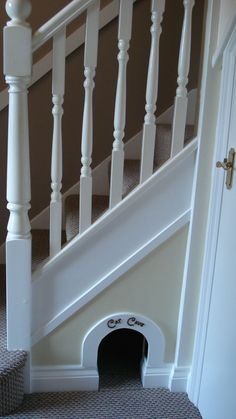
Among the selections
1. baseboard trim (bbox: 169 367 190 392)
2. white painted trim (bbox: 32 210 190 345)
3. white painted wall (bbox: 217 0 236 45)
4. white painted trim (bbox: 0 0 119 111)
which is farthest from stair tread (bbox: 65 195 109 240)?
white painted wall (bbox: 217 0 236 45)

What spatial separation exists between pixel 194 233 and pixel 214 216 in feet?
0.38

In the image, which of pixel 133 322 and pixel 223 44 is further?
pixel 133 322

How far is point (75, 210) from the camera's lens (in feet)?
6.71

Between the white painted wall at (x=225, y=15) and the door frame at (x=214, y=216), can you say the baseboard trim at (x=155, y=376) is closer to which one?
the door frame at (x=214, y=216)

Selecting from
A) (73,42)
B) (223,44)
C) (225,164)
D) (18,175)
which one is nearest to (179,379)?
(225,164)

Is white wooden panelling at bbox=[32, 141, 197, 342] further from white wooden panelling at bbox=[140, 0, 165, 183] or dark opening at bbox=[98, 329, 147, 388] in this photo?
dark opening at bbox=[98, 329, 147, 388]

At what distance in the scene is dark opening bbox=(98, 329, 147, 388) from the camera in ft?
6.19

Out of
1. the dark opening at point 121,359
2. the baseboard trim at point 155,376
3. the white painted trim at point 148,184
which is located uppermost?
the white painted trim at point 148,184

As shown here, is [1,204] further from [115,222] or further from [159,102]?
[159,102]

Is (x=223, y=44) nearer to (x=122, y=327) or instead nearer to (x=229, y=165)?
(x=229, y=165)

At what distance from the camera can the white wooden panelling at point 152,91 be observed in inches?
59.1

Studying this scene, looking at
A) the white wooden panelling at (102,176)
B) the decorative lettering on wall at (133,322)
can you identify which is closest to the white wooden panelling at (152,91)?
the decorative lettering on wall at (133,322)

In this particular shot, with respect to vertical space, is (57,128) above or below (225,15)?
below

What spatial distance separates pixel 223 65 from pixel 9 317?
4.12 ft
